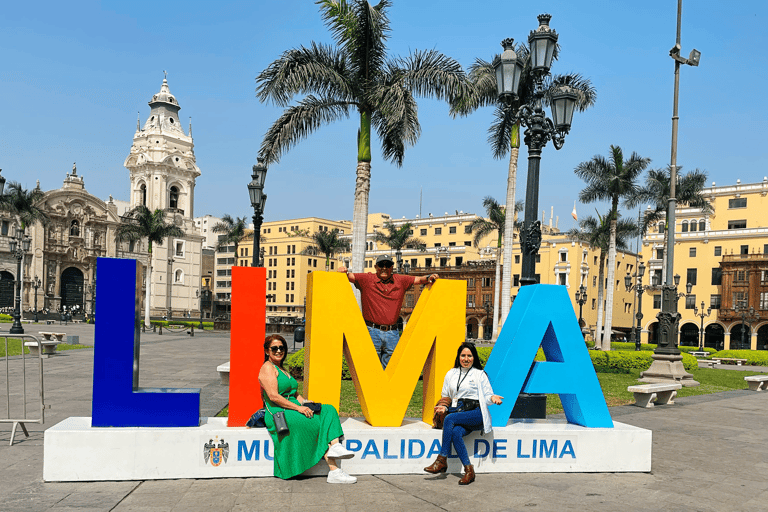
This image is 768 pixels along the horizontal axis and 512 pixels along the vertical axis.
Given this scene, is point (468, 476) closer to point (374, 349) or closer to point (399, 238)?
point (374, 349)

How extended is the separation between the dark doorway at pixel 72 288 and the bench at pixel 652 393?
76.2 meters

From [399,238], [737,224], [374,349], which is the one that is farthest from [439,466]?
[737,224]

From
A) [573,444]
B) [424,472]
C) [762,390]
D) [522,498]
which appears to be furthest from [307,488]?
[762,390]

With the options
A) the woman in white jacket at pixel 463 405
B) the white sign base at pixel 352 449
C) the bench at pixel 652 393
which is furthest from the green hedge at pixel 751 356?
the woman in white jacket at pixel 463 405

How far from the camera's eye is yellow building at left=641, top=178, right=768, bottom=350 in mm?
55938

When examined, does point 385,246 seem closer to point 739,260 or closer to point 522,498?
point 739,260

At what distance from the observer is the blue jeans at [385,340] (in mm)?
7633

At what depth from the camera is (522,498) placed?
595 centimetres

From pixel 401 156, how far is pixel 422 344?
12.0 meters

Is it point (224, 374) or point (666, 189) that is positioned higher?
point (666, 189)

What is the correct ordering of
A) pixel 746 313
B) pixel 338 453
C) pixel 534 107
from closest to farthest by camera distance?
pixel 338 453 → pixel 534 107 → pixel 746 313

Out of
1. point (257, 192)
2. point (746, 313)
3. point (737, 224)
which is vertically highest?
point (737, 224)

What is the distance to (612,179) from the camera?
A: 36969 mm

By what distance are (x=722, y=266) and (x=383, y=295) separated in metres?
60.0
